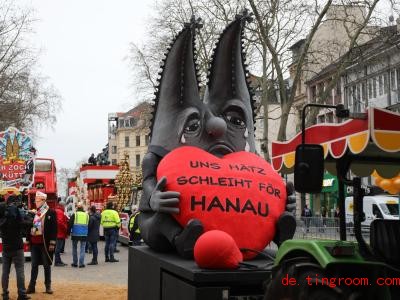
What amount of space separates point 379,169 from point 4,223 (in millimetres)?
6221

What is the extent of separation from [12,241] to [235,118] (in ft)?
14.1

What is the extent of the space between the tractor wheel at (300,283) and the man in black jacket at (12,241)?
5.96 metres

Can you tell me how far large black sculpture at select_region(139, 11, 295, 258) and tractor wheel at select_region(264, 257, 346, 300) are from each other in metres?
2.71

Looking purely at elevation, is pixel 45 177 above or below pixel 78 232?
above

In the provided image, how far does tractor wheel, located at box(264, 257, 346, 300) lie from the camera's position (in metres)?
3.50

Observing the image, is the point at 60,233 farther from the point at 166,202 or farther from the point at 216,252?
the point at 216,252

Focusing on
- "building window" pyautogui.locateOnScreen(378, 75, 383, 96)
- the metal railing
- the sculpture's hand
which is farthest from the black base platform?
"building window" pyautogui.locateOnScreen(378, 75, 383, 96)

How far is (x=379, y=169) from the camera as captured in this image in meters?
4.68

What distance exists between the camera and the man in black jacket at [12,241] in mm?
8992

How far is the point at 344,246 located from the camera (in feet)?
12.4

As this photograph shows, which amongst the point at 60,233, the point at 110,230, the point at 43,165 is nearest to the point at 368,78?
the point at 43,165

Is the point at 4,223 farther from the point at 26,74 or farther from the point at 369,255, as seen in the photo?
the point at 26,74

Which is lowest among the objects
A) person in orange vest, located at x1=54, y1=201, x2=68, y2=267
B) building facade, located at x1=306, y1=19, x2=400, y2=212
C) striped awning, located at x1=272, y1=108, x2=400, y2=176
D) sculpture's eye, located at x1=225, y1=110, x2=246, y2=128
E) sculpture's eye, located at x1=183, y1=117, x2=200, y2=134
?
person in orange vest, located at x1=54, y1=201, x2=68, y2=267

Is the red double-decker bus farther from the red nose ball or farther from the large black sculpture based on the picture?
the red nose ball
